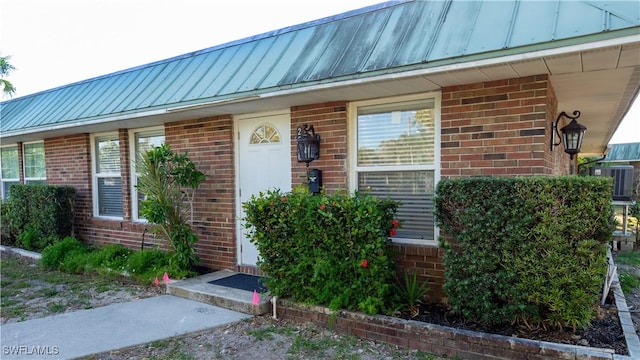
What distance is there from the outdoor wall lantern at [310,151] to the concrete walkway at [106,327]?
1.75 meters

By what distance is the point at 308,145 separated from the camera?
4.52 metres

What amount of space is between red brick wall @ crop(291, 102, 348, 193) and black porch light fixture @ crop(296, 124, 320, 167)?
61mm

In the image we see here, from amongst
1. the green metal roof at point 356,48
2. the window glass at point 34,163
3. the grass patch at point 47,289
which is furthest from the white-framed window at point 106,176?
the window glass at point 34,163

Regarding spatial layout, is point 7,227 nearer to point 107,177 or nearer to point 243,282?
point 107,177

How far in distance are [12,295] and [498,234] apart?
20.3 feet

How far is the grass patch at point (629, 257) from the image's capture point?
653 centimetres

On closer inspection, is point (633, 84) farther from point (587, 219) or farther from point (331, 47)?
point (331, 47)

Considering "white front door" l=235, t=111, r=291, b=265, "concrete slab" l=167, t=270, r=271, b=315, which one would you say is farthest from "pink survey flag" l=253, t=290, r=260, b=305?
"white front door" l=235, t=111, r=291, b=265

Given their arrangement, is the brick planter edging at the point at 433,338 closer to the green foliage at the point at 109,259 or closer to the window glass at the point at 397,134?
the window glass at the point at 397,134

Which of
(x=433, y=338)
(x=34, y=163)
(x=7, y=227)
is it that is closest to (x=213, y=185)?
(x=433, y=338)

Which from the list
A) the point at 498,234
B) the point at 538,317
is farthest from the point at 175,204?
the point at 538,317

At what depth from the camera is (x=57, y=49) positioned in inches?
453

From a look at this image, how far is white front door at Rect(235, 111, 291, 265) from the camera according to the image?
517cm

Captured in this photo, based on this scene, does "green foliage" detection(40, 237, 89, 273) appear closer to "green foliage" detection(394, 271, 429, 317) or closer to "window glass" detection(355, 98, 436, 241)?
"window glass" detection(355, 98, 436, 241)
